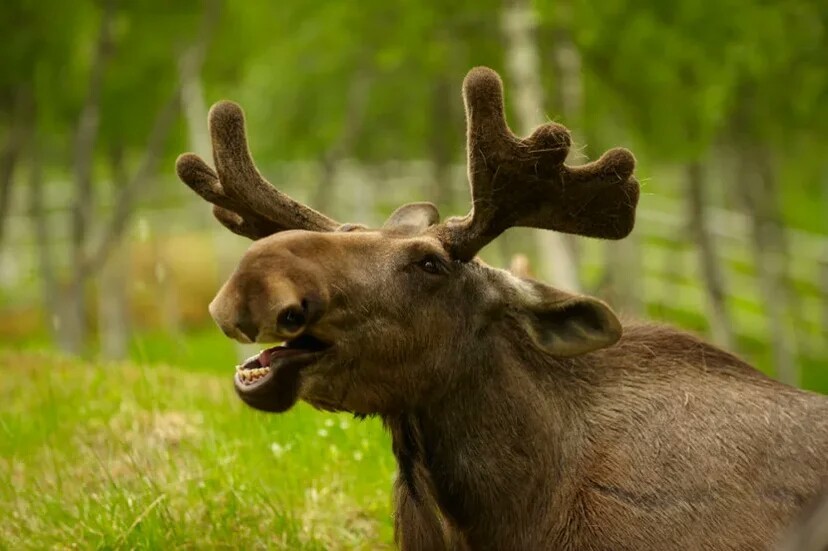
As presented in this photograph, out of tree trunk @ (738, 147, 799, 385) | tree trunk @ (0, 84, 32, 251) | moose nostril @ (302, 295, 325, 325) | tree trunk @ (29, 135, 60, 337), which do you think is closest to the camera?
moose nostril @ (302, 295, 325, 325)

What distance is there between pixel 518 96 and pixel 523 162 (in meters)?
9.06

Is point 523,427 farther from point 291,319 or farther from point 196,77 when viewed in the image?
point 196,77

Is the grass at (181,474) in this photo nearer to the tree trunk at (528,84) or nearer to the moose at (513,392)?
the moose at (513,392)

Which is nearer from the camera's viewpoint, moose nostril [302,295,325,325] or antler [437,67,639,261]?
moose nostril [302,295,325,325]

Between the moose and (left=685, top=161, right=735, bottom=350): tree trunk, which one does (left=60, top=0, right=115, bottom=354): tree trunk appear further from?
the moose

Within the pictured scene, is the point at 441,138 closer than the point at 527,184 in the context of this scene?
No

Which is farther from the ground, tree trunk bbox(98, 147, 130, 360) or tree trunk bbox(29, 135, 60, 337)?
tree trunk bbox(29, 135, 60, 337)

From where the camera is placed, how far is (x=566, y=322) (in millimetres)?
4766

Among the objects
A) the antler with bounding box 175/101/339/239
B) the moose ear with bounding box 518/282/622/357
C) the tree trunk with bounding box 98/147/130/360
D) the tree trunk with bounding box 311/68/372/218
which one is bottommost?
the tree trunk with bounding box 98/147/130/360

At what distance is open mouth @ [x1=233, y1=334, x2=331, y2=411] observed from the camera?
4.20m

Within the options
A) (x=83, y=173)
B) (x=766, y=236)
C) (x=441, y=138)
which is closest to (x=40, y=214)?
(x=83, y=173)

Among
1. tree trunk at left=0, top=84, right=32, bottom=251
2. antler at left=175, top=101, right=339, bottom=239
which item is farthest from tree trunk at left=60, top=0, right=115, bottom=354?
antler at left=175, top=101, right=339, bottom=239

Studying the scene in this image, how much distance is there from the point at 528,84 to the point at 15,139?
8347 millimetres

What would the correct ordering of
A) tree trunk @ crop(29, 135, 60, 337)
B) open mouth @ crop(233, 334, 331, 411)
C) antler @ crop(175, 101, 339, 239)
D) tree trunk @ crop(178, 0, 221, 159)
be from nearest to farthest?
open mouth @ crop(233, 334, 331, 411) < antler @ crop(175, 101, 339, 239) < tree trunk @ crop(178, 0, 221, 159) < tree trunk @ crop(29, 135, 60, 337)
